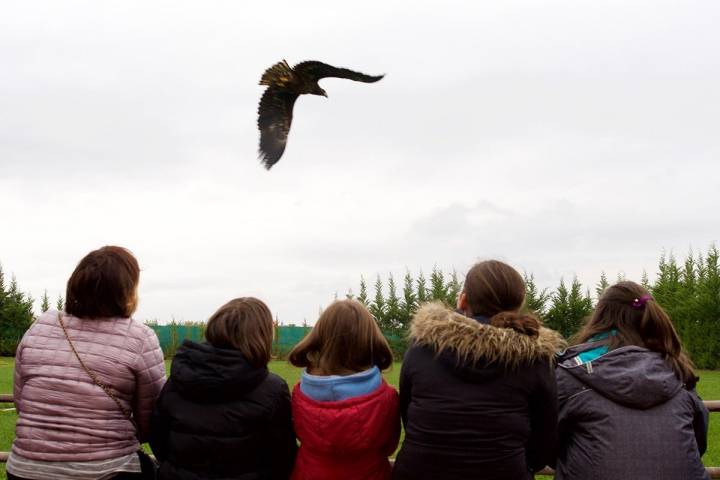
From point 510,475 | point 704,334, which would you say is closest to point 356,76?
point 510,475

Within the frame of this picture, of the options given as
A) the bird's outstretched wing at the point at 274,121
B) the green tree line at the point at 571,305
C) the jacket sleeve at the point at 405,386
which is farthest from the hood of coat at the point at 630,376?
the green tree line at the point at 571,305

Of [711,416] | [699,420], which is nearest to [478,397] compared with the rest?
[699,420]

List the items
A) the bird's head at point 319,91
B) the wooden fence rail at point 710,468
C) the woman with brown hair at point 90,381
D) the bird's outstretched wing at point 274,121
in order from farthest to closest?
the bird's outstretched wing at point 274,121 → the bird's head at point 319,91 → the wooden fence rail at point 710,468 → the woman with brown hair at point 90,381

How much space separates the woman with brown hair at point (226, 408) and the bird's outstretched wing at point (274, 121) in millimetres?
4223

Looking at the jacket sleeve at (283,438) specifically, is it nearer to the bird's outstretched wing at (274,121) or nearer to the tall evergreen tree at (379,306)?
the bird's outstretched wing at (274,121)

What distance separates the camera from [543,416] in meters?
3.12

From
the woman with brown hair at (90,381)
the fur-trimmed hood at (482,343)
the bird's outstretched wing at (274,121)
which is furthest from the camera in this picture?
the bird's outstretched wing at (274,121)

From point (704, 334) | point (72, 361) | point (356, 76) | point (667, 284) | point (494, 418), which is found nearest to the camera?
point (494, 418)

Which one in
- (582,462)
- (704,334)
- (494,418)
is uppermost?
(494,418)

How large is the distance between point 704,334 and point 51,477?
24.0m

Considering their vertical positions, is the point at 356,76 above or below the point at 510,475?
above

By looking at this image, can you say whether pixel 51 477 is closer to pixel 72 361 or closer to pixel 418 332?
pixel 72 361

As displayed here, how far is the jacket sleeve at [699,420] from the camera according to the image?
3.51 meters

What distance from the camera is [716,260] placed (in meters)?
25.1
